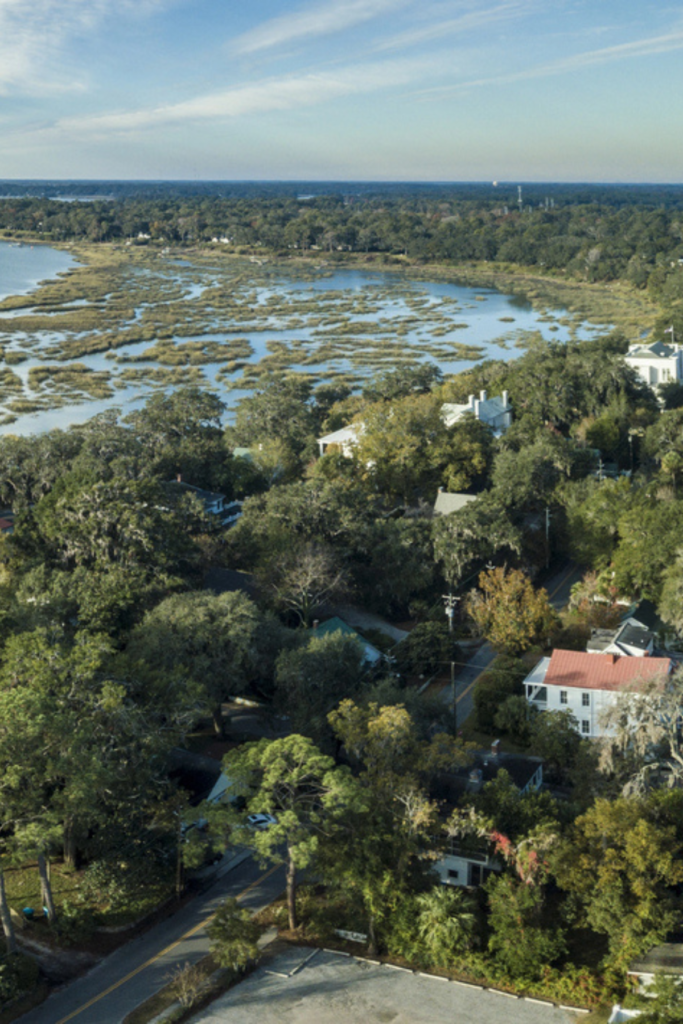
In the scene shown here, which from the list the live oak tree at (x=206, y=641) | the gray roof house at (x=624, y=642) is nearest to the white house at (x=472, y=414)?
the gray roof house at (x=624, y=642)

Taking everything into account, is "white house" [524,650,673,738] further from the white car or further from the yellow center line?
the yellow center line

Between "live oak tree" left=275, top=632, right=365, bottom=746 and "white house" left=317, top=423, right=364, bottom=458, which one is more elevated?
"white house" left=317, top=423, right=364, bottom=458

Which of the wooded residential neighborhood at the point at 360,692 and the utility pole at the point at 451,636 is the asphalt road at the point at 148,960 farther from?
the utility pole at the point at 451,636

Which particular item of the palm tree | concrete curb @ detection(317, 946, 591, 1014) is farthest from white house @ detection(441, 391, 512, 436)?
concrete curb @ detection(317, 946, 591, 1014)

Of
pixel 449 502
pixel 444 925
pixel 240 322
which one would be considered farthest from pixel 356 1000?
pixel 240 322

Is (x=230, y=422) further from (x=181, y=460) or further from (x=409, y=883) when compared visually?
(x=409, y=883)

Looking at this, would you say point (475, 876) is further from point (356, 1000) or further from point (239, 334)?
point (239, 334)
